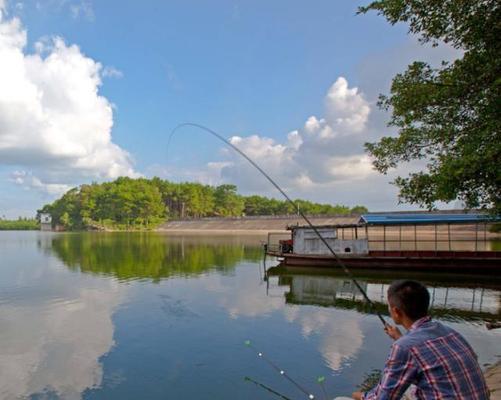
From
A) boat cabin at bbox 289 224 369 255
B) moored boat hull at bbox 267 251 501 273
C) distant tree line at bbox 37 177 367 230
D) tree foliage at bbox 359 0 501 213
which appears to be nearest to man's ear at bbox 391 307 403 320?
tree foliage at bbox 359 0 501 213

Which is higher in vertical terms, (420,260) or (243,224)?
(420,260)

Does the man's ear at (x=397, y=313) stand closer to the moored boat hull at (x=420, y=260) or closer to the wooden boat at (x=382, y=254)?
the wooden boat at (x=382, y=254)

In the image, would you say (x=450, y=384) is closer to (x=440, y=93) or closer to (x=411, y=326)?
(x=411, y=326)

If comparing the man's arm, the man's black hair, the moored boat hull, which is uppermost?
the man's black hair

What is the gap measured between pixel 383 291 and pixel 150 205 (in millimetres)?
113565

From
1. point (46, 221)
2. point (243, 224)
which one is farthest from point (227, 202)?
point (46, 221)

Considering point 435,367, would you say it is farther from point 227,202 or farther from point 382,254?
point 227,202

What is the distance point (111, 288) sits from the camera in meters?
23.1

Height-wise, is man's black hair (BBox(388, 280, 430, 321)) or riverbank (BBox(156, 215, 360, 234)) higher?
man's black hair (BBox(388, 280, 430, 321))

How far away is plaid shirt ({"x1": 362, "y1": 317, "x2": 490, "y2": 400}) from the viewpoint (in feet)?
Result: 10.0

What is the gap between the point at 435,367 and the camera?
306 cm

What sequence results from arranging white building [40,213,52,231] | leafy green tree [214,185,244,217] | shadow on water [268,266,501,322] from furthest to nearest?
white building [40,213,52,231]
leafy green tree [214,185,244,217]
shadow on water [268,266,501,322]

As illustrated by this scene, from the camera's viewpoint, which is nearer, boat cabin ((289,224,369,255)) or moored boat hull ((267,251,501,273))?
moored boat hull ((267,251,501,273))

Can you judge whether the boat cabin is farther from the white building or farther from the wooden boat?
the white building
